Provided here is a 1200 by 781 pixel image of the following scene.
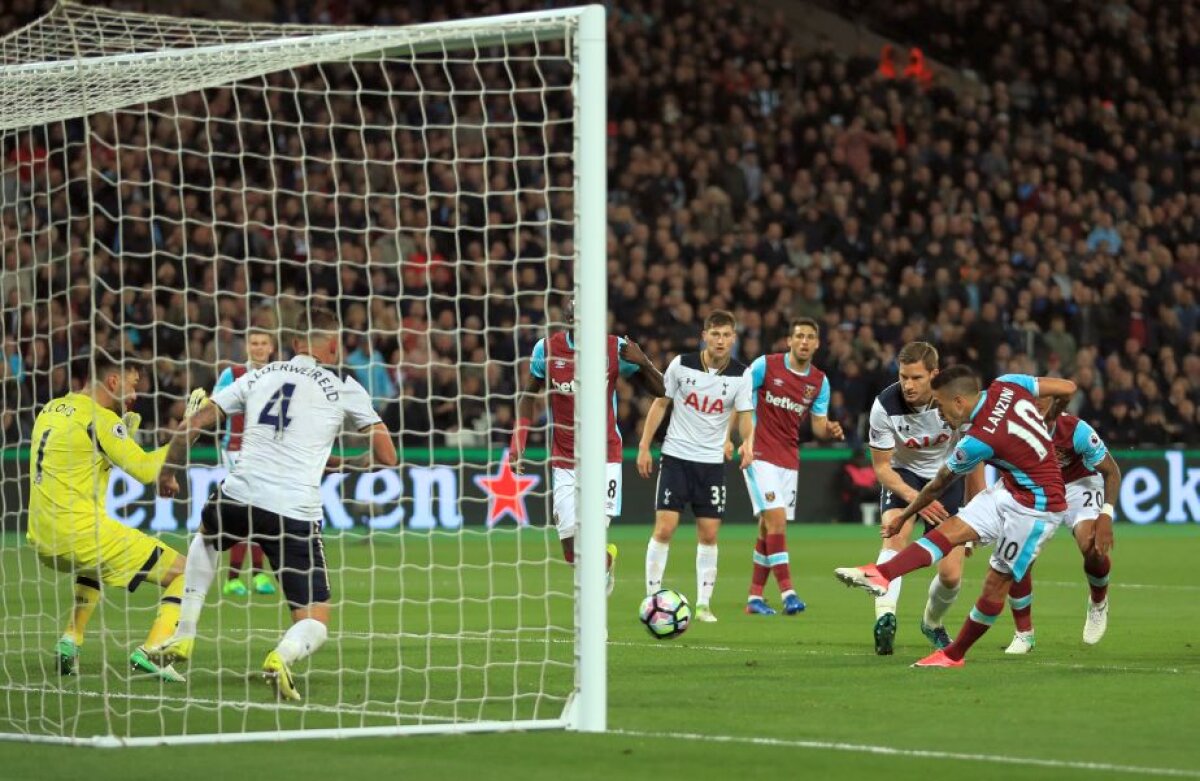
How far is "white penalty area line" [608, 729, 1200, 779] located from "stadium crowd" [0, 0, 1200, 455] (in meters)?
11.2

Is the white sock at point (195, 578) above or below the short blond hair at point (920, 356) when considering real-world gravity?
below

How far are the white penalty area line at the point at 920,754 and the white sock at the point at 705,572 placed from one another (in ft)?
17.6

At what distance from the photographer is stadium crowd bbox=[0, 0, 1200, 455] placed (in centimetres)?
2091

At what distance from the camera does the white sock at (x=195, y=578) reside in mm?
9414

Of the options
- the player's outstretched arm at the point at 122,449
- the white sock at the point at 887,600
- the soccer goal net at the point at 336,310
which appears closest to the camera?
the soccer goal net at the point at 336,310

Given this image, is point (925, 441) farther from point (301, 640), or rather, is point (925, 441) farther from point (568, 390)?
point (301, 640)

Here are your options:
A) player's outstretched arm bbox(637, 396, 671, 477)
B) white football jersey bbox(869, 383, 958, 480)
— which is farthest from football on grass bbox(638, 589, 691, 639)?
player's outstretched arm bbox(637, 396, 671, 477)

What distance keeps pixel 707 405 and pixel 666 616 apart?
11.0 feet

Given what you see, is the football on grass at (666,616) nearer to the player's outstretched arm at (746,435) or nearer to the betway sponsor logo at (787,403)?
the player's outstretched arm at (746,435)

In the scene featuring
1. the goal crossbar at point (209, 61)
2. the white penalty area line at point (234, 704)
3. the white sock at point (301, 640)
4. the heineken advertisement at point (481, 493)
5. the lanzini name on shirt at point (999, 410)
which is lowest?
the heineken advertisement at point (481, 493)

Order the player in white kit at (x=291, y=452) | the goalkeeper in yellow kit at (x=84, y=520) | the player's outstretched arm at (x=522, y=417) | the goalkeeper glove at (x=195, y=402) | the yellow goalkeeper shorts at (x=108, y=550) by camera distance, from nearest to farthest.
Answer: the player in white kit at (x=291, y=452) < the goalkeeper glove at (x=195, y=402) < the goalkeeper in yellow kit at (x=84, y=520) < the yellow goalkeeper shorts at (x=108, y=550) < the player's outstretched arm at (x=522, y=417)

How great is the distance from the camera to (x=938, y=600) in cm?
1084

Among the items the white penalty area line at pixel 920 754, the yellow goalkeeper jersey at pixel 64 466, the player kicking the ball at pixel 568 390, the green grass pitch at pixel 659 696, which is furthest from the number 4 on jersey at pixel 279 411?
the player kicking the ball at pixel 568 390

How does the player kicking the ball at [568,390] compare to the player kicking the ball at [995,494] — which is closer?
the player kicking the ball at [995,494]
